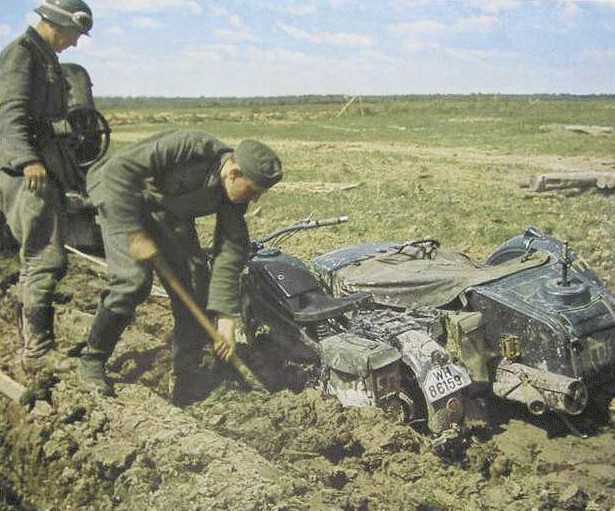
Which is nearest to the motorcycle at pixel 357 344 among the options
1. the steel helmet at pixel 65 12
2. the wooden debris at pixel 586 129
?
the steel helmet at pixel 65 12

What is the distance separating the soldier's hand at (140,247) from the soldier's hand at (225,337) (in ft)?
1.33

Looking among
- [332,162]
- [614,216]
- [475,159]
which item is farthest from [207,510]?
[475,159]

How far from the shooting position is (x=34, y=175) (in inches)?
134

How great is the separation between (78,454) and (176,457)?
1.71 ft

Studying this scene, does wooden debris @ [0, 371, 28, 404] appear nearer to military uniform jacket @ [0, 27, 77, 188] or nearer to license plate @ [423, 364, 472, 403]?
military uniform jacket @ [0, 27, 77, 188]

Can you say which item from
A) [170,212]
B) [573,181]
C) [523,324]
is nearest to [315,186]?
[573,181]

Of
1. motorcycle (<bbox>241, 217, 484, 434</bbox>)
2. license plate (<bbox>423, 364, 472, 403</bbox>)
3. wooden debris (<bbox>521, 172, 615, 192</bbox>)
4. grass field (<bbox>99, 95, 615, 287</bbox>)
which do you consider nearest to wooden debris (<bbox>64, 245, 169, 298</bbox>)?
motorcycle (<bbox>241, 217, 484, 434</bbox>)

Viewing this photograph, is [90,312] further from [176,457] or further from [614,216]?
[614,216]

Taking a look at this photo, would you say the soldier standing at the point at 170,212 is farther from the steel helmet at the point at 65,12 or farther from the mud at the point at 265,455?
the steel helmet at the point at 65,12

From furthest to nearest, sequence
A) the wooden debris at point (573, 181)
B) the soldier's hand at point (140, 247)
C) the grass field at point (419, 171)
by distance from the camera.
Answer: the wooden debris at point (573, 181), the grass field at point (419, 171), the soldier's hand at point (140, 247)

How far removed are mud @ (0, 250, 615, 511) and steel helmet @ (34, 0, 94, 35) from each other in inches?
66.3

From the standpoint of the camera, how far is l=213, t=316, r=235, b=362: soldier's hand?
3.15 m

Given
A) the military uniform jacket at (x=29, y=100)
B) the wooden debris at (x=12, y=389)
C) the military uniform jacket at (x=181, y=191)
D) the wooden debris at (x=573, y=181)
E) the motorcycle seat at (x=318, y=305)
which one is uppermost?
the military uniform jacket at (x=29, y=100)

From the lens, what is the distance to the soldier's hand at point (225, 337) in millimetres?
3146
